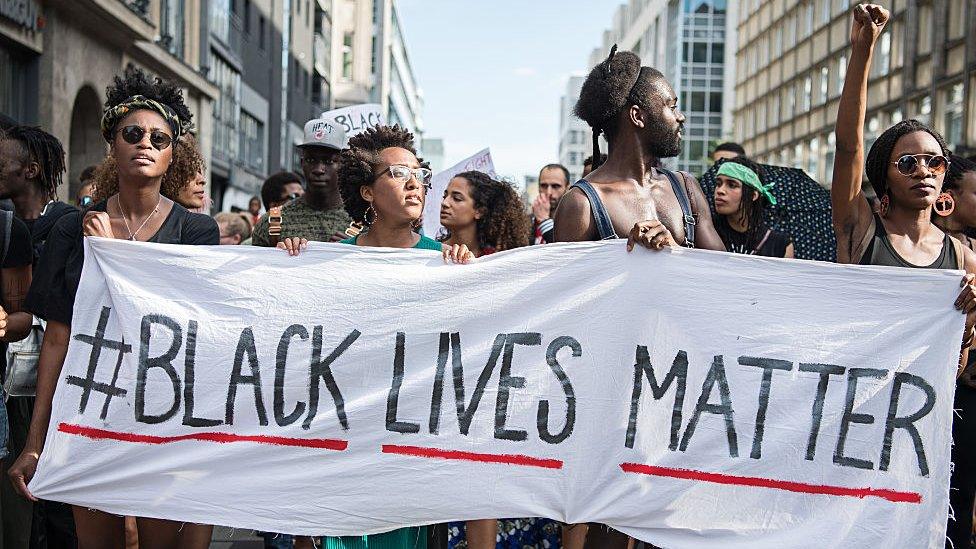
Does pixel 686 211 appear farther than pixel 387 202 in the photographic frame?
No

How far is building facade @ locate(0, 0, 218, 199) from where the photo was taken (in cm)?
1373

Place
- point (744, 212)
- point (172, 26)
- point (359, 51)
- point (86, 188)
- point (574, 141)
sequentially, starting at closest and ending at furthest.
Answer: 1. point (744, 212)
2. point (86, 188)
3. point (172, 26)
4. point (359, 51)
5. point (574, 141)

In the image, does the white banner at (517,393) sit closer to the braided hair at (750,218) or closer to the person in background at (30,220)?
the person in background at (30,220)

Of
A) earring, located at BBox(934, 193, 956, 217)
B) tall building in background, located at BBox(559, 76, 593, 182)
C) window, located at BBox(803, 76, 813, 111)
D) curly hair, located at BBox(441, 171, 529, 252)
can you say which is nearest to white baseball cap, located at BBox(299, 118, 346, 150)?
curly hair, located at BBox(441, 171, 529, 252)

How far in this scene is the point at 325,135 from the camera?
20.3 feet

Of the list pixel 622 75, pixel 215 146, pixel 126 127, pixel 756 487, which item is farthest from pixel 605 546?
pixel 215 146

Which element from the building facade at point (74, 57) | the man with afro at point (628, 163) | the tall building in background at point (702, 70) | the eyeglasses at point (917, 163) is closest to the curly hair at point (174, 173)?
the man with afro at point (628, 163)

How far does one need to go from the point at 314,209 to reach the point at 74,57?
36.5 ft

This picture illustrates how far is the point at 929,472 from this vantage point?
3672 mm

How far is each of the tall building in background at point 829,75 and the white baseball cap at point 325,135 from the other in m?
20.7

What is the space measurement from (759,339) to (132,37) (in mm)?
15526

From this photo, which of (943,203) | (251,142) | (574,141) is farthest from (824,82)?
(574,141)

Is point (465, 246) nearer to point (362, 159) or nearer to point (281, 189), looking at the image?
point (362, 159)

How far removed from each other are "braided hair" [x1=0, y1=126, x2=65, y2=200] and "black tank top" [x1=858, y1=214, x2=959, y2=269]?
Result: 347 cm
